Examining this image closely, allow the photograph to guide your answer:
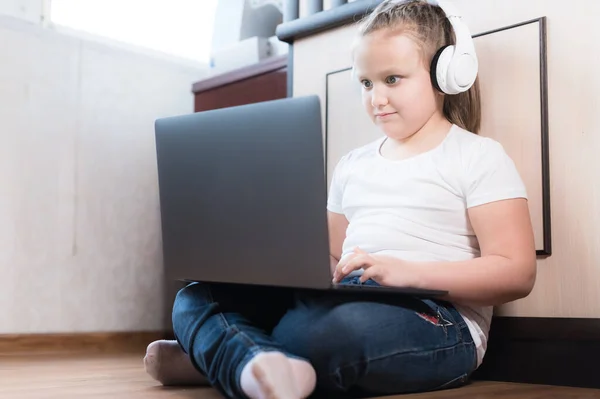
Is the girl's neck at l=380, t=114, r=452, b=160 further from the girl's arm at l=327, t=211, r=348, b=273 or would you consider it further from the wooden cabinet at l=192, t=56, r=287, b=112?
the wooden cabinet at l=192, t=56, r=287, b=112

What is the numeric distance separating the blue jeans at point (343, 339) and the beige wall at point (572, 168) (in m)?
0.20

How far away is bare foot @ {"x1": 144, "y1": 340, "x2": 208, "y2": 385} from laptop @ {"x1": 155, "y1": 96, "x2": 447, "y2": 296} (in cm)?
13

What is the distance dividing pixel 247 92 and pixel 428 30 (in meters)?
0.84

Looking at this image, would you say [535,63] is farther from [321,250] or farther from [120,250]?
[120,250]

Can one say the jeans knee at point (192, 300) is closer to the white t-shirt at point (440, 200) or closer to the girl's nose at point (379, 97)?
the white t-shirt at point (440, 200)

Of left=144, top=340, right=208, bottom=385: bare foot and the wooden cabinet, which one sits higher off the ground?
the wooden cabinet

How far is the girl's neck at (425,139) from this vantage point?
107 cm

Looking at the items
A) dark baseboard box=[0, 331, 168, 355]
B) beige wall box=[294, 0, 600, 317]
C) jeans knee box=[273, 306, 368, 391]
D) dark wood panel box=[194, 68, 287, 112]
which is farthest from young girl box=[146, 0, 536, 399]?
dark baseboard box=[0, 331, 168, 355]

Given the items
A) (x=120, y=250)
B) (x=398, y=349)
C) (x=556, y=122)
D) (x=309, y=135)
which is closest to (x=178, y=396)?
(x=398, y=349)

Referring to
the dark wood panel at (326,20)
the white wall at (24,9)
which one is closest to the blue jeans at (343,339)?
the dark wood panel at (326,20)

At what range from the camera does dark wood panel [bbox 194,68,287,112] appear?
1.74 metres

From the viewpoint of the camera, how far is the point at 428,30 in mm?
1059

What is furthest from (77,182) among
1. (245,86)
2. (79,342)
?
(245,86)

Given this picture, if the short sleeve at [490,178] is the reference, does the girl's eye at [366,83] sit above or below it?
above
